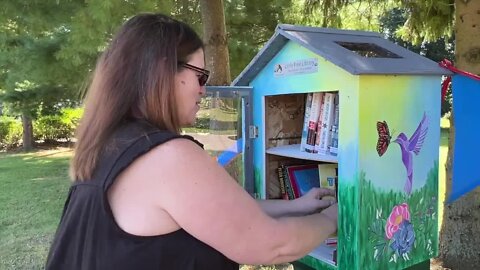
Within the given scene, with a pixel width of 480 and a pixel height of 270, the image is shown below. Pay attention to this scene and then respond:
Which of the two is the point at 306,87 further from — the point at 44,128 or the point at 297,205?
the point at 44,128

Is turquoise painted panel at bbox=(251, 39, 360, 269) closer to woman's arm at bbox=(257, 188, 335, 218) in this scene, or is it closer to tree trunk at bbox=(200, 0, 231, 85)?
woman's arm at bbox=(257, 188, 335, 218)

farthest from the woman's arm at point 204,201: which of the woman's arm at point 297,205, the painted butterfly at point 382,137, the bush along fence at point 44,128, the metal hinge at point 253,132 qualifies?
the bush along fence at point 44,128

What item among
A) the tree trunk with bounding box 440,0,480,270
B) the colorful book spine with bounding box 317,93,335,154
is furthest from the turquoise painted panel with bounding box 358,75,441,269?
the tree trunk with bounding box 440,0,480,270

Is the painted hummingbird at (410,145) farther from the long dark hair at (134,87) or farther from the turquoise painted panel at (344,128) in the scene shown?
the long dark hair at (134,87)

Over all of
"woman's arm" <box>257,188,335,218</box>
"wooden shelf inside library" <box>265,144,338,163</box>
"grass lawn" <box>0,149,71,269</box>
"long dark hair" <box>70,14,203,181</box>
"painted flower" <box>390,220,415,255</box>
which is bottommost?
"grass lawn" <box>0,149,71,269</box>

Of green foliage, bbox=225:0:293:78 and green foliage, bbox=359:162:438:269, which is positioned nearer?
green foliage, bbox=359:162:438:269

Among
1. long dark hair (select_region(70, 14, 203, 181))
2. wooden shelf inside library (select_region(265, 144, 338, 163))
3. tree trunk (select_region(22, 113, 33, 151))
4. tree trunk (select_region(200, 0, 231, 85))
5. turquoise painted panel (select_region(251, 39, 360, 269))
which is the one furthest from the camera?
tree trunk (select_region(22, 113, 33, 151))

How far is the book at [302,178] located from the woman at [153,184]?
41.4 inches

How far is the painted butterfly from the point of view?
1749 mm

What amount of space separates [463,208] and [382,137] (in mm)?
1959

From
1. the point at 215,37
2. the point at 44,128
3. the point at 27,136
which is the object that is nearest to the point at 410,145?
the point at 215,37

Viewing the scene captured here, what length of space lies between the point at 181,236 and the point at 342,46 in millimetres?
1202

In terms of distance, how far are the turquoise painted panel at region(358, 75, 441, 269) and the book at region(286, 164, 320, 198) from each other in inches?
23.1

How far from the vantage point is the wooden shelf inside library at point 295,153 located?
1.98 metres
